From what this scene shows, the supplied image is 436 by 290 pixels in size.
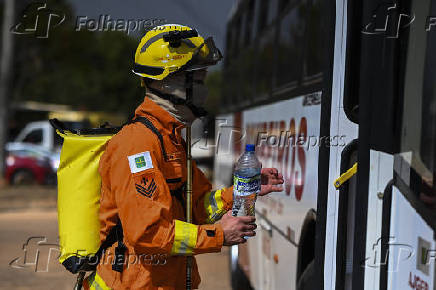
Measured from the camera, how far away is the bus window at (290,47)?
5074mm

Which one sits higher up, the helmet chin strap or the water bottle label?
the helmet chin strap

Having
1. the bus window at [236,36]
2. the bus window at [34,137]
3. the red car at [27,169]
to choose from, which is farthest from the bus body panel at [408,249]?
the bus window at [34,137]

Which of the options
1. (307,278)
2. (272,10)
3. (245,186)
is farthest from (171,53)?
(272,10)

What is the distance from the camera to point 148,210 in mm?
2770

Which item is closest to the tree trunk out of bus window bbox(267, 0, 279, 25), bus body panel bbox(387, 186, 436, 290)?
bus window bbox(267, 0, 279, 25)

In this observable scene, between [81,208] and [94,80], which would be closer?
[81,208]

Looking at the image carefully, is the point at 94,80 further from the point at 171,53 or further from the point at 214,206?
the point at 171,53

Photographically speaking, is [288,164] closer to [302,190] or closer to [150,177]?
[302,190]

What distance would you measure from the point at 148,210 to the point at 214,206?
2.32 ft

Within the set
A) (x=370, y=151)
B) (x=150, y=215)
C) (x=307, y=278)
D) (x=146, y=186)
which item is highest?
(x=370, y=151)

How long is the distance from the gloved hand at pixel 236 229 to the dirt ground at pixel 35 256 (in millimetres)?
4303

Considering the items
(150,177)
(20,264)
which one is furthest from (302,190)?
(20,264)

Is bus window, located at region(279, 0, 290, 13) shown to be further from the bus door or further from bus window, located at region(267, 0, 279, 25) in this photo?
the bus door

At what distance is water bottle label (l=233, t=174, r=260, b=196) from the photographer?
10.1ft
